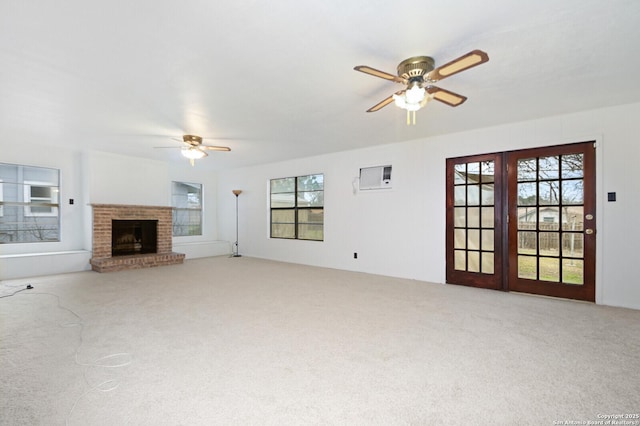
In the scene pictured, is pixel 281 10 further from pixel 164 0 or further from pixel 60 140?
pixel 60 140

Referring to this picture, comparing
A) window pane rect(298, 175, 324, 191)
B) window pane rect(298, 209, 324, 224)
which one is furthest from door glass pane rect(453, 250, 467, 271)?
window pane rect(298, 175, 324, 191)

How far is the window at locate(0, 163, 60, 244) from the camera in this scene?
17.8 feet

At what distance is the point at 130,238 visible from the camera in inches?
268

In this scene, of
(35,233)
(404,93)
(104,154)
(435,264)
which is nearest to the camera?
(404,93)

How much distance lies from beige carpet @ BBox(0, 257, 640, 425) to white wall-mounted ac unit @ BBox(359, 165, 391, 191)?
88.6 inches

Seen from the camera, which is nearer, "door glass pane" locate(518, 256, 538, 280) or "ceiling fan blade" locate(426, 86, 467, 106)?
"ceiling fan blade" locate(426, 86, 467, 106)

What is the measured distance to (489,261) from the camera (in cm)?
453

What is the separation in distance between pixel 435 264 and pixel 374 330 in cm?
256

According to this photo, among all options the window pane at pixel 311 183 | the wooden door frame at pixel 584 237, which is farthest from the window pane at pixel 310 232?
the wooden door frame at pixel 584 237

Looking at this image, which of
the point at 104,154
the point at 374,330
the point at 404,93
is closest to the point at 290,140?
the point at 404,93

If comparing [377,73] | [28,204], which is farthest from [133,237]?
[377,73]

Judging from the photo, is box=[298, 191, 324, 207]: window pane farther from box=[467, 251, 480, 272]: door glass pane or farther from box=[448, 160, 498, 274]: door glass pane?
box=[467, 251, 480, 272]: door glass pane

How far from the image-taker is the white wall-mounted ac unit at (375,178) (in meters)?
5.58

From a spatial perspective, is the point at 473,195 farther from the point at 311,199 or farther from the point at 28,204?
the point at 28,204
